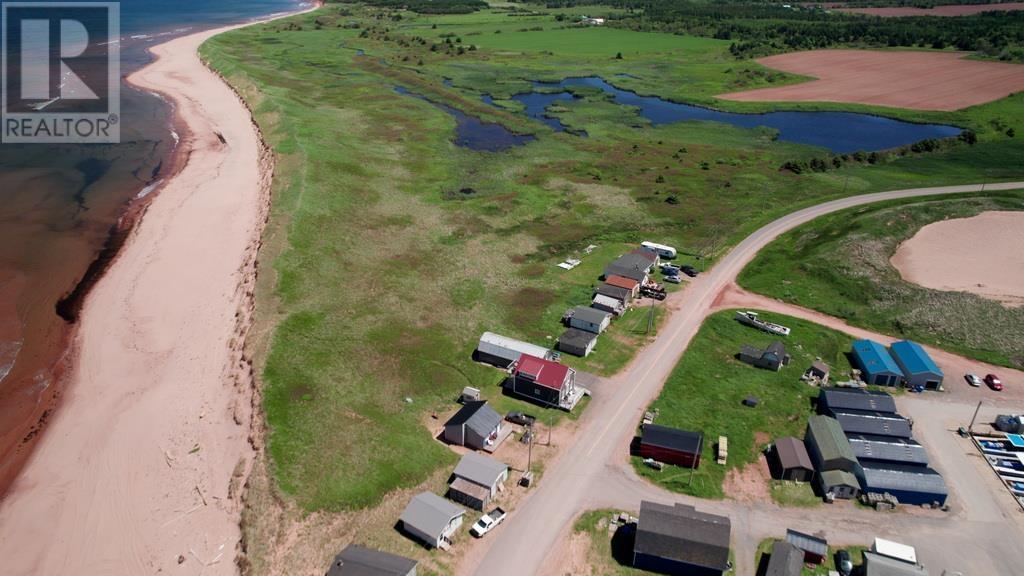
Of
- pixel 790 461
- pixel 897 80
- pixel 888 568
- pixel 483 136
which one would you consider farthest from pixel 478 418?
pixel 897 80

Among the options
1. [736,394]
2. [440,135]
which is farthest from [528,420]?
[440,135]

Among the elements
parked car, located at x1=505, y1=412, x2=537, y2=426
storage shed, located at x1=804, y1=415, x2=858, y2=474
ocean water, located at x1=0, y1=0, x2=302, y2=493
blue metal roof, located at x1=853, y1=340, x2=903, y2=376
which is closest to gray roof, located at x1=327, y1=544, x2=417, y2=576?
parked car, located at x1=505, y1=412, x2=537, y2=426

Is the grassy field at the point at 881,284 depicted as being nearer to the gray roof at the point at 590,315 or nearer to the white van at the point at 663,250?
the white van at the point at 663,250

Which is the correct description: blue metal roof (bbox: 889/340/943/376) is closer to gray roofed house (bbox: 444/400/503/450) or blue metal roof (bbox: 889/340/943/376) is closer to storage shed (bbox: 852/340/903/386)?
storage shed (bbox: 852/340/903/386)

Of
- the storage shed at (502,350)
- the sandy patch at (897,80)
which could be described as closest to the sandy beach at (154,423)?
the storage shed at (502,350)

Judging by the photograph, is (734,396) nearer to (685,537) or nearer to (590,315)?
(590,315)

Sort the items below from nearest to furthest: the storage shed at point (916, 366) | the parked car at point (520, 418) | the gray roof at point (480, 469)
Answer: the gray roof at point (480, 469)
the parked car at point (520, 418)
the storage shed at point (916, 366)
